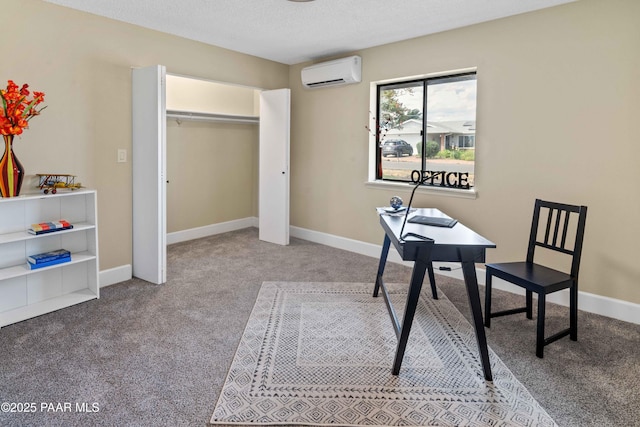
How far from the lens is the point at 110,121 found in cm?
364

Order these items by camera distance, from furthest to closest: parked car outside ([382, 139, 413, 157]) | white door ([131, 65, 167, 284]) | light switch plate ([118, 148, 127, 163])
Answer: parked car outside ([382, 139, 413, 157]) < light switch plate ([118, 148, 127, 163]) < white door ([131, 65, 167, 284])

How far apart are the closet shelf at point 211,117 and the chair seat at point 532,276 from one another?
402cm

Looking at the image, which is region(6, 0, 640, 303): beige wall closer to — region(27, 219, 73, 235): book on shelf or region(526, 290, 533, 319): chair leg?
region(27, 219, 73, 235): book on shelf

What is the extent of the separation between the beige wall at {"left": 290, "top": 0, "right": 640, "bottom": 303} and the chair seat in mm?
808

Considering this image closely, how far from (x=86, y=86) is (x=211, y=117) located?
196 cm

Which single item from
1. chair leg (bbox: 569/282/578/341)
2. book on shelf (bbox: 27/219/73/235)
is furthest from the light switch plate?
chair leg (bbox: 569/282/578/341)

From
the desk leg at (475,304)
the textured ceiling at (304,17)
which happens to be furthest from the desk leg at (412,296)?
the textured ceiling at (304,17)

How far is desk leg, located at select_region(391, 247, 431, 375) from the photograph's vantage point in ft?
7.27

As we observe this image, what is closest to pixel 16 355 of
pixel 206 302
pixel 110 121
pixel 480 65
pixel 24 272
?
pixel 24 272

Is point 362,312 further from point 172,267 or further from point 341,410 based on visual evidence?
point 172,267

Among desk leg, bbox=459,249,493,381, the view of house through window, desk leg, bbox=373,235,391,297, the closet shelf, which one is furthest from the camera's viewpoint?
the closet shelf

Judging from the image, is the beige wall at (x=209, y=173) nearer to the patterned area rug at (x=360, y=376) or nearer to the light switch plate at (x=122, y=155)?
the light switch plate at (x=122, y=155)

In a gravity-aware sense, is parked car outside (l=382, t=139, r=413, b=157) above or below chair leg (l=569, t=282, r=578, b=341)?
above

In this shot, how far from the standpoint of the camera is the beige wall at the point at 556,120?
2977 mm
